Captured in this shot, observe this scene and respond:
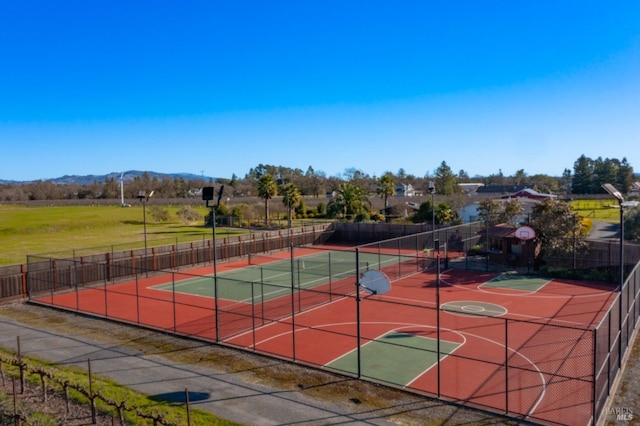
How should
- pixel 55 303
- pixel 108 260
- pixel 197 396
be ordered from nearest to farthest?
pixel 197 396
pixel 55 303
pixel 108 260

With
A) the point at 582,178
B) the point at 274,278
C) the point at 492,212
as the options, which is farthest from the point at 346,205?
the point at 582,178

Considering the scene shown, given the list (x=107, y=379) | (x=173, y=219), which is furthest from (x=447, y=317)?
(x=173, y=219)

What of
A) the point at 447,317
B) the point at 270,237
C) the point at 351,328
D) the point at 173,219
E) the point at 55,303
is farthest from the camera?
the point at 173,219

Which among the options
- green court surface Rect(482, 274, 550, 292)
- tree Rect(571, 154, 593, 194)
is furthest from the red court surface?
tree Rect(571, 154, 593, 194)

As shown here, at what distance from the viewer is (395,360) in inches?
758

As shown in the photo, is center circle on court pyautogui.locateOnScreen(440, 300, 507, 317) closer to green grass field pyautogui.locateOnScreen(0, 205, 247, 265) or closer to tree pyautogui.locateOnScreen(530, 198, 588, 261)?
tree pyautogui.locateOnScreen(530, 198, 588, 261)

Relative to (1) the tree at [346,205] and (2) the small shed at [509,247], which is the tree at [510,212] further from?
(1) the tree at [346,205]

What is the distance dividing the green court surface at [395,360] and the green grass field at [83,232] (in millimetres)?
28602

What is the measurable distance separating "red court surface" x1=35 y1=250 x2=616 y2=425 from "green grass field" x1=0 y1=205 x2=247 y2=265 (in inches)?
675

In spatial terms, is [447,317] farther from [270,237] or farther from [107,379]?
[270,237]

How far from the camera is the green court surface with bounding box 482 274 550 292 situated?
109 feet

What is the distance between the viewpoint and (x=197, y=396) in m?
15.5

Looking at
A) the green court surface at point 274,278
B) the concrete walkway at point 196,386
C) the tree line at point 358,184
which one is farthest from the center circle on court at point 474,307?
the tree line at point 358,184

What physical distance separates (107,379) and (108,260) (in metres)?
19.7
